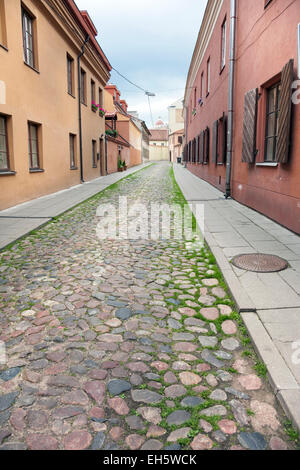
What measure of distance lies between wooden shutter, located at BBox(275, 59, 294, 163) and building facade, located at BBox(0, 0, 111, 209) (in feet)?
20.3

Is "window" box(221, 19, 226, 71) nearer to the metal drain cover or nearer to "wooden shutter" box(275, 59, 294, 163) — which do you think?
"wooden shutter" box(275, 59, 294, 163)

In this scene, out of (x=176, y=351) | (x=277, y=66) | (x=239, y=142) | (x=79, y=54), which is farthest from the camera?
(x=79, y=54)

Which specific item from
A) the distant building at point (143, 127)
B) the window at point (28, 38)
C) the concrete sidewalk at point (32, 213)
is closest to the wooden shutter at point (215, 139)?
the concrete sidewalk at point (32, 213)

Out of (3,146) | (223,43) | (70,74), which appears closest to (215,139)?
(223,43)

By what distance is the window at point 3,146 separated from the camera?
905cm

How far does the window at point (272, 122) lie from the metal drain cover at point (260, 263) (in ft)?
11.0

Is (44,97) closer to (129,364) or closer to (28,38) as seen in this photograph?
(28,38)

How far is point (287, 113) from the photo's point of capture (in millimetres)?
6043

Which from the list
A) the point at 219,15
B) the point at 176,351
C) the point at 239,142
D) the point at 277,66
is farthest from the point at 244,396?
the point at 219,15

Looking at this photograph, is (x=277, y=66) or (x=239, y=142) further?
(x=239, y=142)

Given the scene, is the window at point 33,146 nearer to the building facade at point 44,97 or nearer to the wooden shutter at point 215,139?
the building facade at point 44,97
